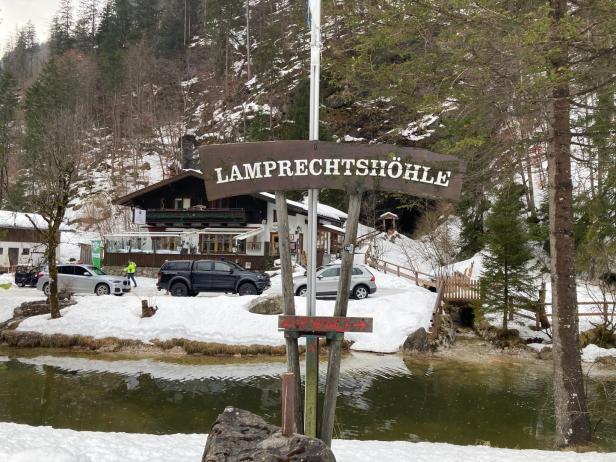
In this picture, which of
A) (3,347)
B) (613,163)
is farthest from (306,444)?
(3,347)

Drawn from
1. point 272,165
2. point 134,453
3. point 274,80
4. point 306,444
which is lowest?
point 134,453

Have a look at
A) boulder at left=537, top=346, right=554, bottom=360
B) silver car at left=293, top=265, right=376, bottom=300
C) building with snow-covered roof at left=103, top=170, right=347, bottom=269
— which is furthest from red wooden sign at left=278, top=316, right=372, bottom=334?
building with snow-covered roof at left=103, top=170, right=347, bottom=269

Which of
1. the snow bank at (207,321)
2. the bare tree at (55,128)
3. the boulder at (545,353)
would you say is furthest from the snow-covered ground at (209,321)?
the boulder at (545,353)

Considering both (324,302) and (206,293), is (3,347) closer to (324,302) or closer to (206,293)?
(206,293)

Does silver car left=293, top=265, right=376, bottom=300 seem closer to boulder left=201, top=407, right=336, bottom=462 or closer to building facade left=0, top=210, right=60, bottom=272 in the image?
boulder left=201, top=407, right=336, bottom=462

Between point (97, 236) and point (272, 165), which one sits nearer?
point (272, 165)

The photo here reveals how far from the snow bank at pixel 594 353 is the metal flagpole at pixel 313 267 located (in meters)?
14.7

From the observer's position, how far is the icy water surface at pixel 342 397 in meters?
10.1

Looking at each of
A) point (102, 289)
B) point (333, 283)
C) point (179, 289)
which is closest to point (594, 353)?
point (333, 283)

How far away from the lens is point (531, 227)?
27.7 meters

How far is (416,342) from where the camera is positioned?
58.8 ft

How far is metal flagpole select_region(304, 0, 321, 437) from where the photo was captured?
5.85 metres

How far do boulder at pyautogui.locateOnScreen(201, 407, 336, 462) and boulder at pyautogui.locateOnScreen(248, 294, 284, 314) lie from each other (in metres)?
14.8

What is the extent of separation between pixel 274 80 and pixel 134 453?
5034 centimetres
